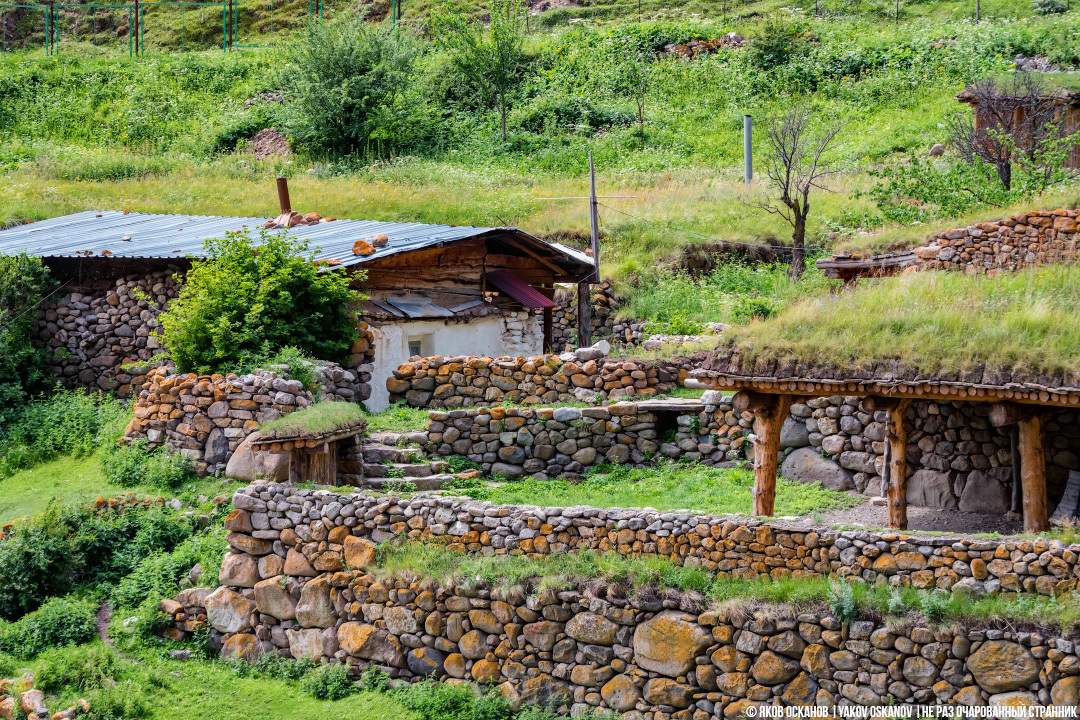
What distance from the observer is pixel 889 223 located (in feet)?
72.5

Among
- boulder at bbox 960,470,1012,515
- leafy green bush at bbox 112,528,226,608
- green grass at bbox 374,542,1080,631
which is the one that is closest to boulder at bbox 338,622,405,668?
green grass at bbox 374,542,1080,631

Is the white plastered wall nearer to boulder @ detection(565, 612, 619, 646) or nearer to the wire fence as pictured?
boulder @ detection(565, 612, 619, 646)

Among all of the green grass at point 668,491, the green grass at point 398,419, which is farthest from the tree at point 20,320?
the green grass at point 668,491

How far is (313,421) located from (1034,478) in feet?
27.4

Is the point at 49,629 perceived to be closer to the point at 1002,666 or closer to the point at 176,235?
the point at 1002,666

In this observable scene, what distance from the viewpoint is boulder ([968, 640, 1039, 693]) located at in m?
9.01

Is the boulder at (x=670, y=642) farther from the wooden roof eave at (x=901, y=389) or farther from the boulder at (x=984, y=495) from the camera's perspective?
the boulder at (x=984, y=495)

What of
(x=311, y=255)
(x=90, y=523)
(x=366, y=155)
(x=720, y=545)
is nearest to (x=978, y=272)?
(x=720, y=545)

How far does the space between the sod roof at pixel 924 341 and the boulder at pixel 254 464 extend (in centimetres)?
528

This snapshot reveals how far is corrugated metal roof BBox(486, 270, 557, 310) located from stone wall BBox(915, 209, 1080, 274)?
22.9ft

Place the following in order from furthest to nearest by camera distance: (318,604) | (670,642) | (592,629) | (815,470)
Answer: (815,470) → (318,604) → (592,629) → (670,642)

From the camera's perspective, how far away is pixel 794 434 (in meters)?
15.5

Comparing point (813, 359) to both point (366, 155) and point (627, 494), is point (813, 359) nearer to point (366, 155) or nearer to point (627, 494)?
point (627, 494)

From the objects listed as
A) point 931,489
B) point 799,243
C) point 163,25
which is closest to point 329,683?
point 931,489
